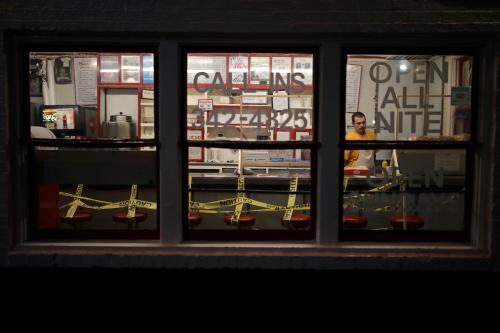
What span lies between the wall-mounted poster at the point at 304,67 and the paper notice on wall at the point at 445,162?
5.64 feet

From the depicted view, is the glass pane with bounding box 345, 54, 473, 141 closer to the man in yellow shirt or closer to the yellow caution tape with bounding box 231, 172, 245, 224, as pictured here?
the man in yellow shirt

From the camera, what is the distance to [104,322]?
4.41 meters

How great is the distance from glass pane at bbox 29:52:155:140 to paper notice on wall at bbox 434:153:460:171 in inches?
129

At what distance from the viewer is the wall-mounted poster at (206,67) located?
5381 mm

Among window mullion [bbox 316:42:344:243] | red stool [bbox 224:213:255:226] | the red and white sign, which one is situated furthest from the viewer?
red stool [bbox 224:213:255:226]

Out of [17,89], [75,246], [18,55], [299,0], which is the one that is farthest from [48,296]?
[299,0]

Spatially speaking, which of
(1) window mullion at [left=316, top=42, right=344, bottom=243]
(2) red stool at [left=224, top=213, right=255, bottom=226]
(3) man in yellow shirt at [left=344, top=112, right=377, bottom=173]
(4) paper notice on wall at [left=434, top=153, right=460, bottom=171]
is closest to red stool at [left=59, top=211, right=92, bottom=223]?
(2) red stool at [left=224, top=213, right=255, bottom=226]

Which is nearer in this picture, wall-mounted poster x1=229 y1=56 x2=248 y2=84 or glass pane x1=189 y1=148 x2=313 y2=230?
wall-mounted poster x1=229 y1=56 x2=248 y2=84

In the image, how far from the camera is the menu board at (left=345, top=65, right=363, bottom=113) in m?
5.25

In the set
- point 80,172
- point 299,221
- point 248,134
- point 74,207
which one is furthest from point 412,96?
point 74,207

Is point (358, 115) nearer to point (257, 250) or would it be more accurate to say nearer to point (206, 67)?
point (206, 67)

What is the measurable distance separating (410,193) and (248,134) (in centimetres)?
210

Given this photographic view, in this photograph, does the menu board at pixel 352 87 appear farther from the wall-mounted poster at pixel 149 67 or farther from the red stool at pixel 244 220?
the wall-mounted poster at pixel 149 67

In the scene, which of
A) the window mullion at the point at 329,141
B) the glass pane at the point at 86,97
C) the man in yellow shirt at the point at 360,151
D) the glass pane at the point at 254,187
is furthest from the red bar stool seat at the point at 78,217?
the man in yellow shirt at the point at 360,151
